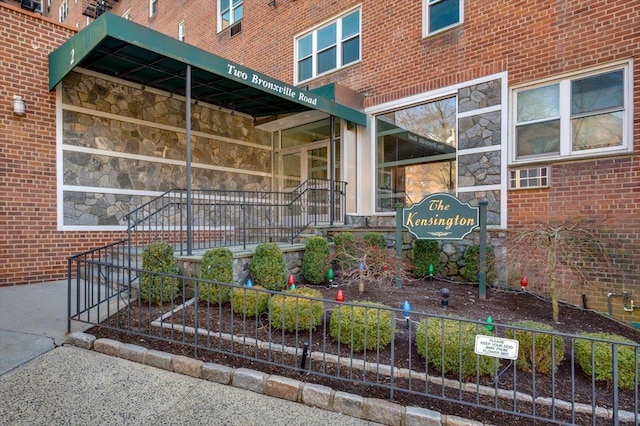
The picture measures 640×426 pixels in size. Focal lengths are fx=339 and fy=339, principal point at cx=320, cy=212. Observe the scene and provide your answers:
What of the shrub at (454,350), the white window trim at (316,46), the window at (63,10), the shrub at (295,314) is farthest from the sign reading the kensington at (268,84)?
the window at (63,10)

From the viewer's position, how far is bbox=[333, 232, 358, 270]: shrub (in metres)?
6.22

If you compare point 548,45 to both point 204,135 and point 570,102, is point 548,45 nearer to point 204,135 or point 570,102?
point 570,102

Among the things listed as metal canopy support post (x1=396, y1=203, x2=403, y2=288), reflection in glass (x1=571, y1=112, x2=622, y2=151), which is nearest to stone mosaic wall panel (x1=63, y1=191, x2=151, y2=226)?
metal canopy support post (x1=396, y1=203, x2=403, y2=288)

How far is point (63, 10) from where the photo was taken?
2083 centimetres

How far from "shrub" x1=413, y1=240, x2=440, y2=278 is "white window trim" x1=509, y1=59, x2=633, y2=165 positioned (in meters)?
2.03

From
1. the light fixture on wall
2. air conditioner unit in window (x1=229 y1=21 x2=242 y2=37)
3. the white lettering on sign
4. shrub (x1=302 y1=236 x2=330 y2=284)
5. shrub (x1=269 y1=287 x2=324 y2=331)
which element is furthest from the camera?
air conditioner unit in window (x1=229 y1=21 x2=242 y2=37)

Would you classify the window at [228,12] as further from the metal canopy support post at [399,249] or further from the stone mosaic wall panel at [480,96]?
the metal canopy support post at [399,249]

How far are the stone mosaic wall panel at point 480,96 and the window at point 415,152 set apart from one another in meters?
0.26

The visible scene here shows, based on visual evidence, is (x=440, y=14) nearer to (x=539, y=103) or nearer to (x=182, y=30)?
(x=539, y=103)

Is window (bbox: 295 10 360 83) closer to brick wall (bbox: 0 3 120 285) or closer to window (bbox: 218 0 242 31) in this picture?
window (bbox: 218 0 242 31)

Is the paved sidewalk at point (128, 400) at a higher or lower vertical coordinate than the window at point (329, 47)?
lower

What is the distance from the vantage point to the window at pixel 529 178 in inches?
226

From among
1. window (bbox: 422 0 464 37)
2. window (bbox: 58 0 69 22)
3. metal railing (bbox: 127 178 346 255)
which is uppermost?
window (bbox: 58 0 69 22)

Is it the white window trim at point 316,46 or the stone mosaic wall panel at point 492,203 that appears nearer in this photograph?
the stone mosaic wall panel at point 492,203
